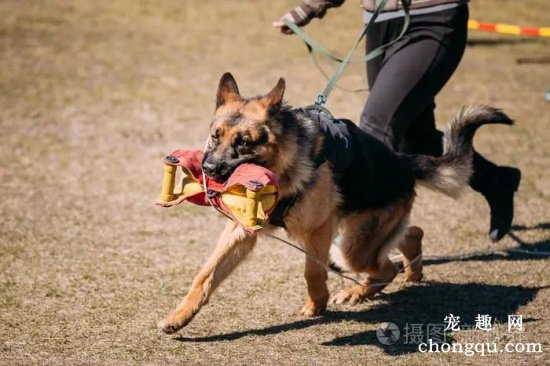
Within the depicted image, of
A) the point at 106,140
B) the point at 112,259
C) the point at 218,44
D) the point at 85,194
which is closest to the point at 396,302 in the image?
the point at 112,259

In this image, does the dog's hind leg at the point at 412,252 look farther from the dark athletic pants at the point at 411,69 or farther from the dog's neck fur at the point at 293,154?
the dog's neck fur at the point at 293,154

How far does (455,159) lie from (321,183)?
1101 mm

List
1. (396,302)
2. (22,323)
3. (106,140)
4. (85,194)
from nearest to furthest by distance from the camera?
1. (22,323)
2. (396,302)
3. (85,194)
4. (106,140)

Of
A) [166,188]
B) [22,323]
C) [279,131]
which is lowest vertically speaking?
[22,323]

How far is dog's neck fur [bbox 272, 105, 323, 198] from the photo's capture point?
4301mm

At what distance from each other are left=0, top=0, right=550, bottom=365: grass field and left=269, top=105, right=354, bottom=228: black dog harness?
73 centimetres

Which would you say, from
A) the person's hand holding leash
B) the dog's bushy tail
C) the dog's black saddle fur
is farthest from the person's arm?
the dog's bushy tail

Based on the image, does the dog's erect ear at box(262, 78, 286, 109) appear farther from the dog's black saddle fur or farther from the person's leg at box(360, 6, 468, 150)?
the person's leg at box(360, 6, 468, 150)

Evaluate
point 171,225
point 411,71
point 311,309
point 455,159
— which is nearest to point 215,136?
point 311,309

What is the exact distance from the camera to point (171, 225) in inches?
254

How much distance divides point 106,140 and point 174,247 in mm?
3001

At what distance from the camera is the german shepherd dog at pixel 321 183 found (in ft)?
13.9

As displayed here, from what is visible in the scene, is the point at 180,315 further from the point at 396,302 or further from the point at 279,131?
the point at 396,302

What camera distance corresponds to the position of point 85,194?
7.09m
